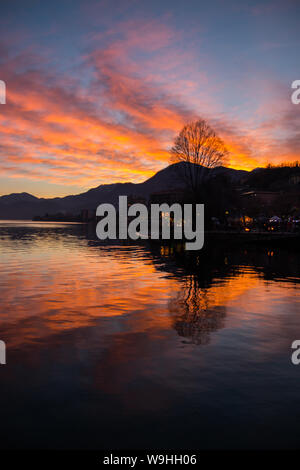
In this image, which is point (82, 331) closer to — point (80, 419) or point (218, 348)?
point (218, 348)

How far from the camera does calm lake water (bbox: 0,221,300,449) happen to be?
5355 mm

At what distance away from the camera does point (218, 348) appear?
8.95m

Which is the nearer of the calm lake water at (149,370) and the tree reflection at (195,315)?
the calm lake water at (149,370)

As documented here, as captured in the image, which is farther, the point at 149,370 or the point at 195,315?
the point at 195,315

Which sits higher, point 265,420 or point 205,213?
point 205,213

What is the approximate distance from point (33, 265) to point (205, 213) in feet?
157

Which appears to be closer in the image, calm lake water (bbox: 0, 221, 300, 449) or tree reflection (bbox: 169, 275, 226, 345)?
calm lake water (bbox: 0, 221, 300, 449)

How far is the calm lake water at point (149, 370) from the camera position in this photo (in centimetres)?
536

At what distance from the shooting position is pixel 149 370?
24.7ft
